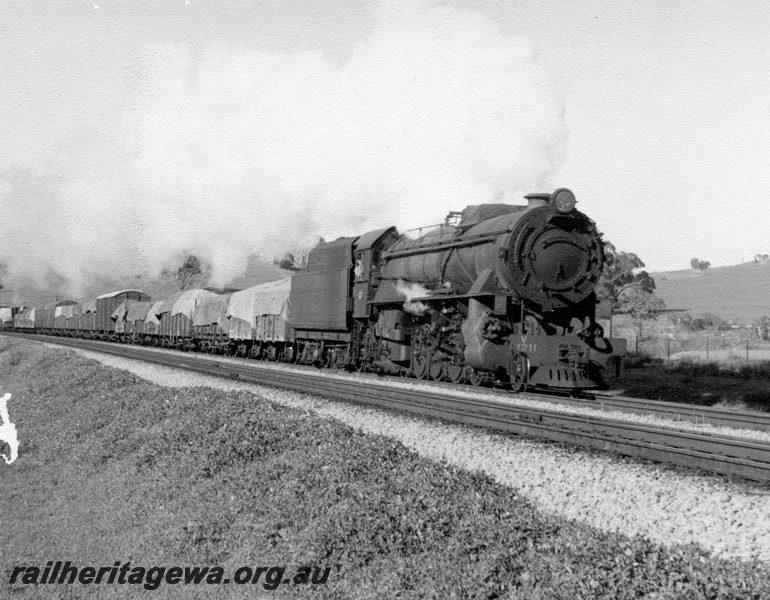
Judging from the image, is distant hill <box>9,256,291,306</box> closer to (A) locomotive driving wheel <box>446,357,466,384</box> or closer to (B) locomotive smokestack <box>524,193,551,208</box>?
(A) locomotive driving wheel <box>446,357,466,384</box>

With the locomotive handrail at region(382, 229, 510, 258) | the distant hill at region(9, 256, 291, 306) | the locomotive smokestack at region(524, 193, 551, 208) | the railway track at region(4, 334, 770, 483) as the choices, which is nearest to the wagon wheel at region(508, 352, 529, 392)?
the railway track at region(4, 334, 770, 483)

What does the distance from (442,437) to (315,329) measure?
1408 centimetres

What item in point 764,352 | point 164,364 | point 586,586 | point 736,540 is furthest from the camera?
point 764,352

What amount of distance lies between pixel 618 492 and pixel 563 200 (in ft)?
29.2

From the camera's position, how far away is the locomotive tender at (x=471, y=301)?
47.5 feet

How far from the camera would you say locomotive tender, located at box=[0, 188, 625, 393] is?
14.5 meters

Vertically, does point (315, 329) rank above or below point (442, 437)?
above

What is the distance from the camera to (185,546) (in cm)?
667

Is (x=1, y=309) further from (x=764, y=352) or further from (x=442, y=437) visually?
(x=442, y=437)

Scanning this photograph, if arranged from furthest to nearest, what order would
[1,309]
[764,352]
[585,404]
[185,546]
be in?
[1,309] → [764,352] → [585,404] → [185,546]

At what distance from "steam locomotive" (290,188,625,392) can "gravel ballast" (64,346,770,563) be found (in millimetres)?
4369

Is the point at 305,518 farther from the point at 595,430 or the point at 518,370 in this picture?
the point at 518,370

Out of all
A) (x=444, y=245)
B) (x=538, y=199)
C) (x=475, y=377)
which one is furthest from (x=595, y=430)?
(x=444, y=245)

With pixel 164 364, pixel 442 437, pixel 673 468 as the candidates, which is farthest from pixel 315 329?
pixel 673 468
